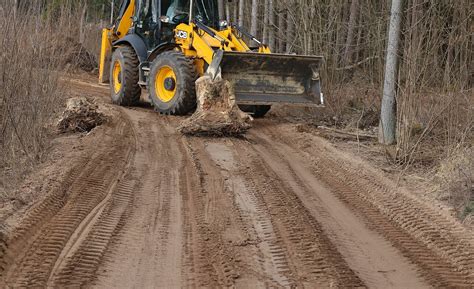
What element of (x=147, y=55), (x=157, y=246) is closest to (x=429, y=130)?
(x=157, y=246)

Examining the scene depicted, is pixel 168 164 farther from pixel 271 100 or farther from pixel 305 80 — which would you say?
pixel 305 80

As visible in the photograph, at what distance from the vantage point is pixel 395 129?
10.9 m

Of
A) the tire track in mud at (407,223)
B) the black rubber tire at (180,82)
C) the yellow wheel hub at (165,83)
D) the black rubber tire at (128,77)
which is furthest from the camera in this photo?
the black rubber tire at (128,77)

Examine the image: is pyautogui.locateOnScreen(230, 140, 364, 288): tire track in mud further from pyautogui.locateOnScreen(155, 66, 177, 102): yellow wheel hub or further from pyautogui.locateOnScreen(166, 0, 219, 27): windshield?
pyautogui.locateOnScreen(166, 0, 219, 27): windshield

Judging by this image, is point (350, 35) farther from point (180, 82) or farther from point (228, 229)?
point (228, 229)

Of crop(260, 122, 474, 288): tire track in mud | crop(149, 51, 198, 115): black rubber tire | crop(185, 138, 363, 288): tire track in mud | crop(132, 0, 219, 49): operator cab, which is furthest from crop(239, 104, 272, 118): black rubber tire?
crop(185, 138, 363, 288): tire track in mud

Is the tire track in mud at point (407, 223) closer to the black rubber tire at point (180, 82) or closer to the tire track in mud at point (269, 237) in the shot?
the tire track in mud at point (269, 237)

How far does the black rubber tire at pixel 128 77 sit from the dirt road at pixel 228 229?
16.3ft

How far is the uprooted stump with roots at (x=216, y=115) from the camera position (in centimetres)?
1088

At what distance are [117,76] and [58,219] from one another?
31.9 ft

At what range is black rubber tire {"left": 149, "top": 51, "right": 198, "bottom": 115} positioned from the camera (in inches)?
494

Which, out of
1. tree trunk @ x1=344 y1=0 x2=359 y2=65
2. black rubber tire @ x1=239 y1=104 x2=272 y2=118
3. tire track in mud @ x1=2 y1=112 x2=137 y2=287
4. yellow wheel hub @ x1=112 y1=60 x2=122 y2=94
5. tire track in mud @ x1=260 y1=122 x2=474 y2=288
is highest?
tree trunk @ x1=344 y1=0 x2=359 y2=65

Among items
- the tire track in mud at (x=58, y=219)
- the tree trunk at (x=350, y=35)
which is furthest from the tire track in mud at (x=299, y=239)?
the tree trunk at (x=350, y=35)

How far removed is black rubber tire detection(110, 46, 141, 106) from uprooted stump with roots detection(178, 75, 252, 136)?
11.1ft
